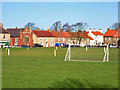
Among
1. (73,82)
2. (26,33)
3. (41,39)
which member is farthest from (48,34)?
(73,82)

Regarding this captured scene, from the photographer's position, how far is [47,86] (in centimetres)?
1275

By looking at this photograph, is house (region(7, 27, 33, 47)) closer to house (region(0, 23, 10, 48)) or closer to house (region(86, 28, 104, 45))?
house (region(0, 23, 10, 48))

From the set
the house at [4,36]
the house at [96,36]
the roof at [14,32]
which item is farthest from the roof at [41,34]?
the house at [96,36]

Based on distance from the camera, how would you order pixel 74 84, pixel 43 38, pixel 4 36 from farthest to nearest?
pixel 43 38 < pixel 4 36 < pixel 74 84

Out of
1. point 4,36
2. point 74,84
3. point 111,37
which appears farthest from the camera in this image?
point 111,37

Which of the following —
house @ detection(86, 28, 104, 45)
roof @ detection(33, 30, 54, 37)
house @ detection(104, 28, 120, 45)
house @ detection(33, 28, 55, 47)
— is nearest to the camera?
house @ detection(33, 28, 55, 47)

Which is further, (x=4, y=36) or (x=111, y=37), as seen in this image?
(x=111, y=37)

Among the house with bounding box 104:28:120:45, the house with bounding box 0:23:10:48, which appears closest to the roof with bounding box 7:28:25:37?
the house with bounding box 0:23:10:48

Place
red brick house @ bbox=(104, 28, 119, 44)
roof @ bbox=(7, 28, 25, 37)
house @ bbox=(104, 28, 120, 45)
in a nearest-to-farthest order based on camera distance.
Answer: roof @ bbox=(7, 28, 25, 37) < house @ bbox=(104, 28, 120, 45) < red brick house @ bbox=(104, 28, 119, 44)

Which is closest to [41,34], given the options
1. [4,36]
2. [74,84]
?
[4,36]

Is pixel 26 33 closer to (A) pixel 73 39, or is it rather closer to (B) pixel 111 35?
(A) pixel 73 39

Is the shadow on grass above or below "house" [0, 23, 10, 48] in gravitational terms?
below

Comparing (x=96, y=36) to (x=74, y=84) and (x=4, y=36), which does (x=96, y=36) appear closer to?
(x=4, y=36)

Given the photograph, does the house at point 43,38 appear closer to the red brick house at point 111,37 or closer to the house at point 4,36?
the house at point 4,36
